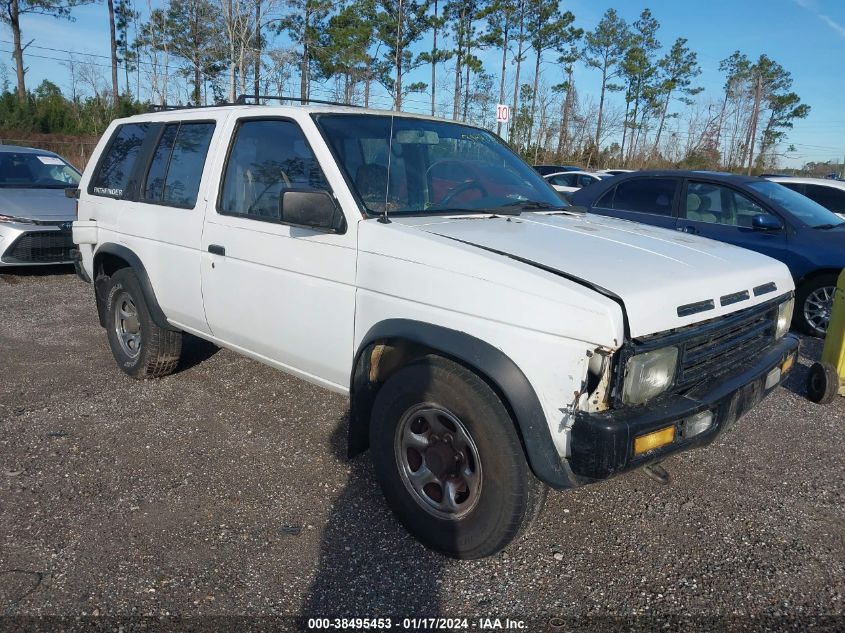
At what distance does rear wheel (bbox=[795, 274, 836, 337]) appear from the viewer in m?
6.73

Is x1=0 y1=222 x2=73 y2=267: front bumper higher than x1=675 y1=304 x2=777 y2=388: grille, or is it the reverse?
x1=675 y1=304 x2=777 y2=388: grille

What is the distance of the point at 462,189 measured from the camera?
3.70 metres

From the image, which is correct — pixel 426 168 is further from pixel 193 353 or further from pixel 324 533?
pixel 193 353

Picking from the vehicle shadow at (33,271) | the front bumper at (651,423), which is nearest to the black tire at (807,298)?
the front bumper at (651,423)

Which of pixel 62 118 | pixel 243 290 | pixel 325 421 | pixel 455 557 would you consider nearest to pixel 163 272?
pixel 243 290

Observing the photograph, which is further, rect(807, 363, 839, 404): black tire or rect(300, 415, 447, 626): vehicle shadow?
rect(807, 363, 839, 404): black tire

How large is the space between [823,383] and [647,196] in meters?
3.32

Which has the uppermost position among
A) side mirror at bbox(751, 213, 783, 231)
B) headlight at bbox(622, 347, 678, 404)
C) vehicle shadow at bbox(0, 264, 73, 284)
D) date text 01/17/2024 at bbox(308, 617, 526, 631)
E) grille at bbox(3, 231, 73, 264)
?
side mirror at bbox(751, 213, 783, 231)

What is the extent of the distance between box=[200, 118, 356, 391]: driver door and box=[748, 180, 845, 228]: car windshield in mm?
5601

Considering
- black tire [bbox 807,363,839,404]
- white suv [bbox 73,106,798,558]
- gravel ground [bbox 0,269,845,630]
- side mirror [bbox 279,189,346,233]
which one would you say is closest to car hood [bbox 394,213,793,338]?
white suv [bbox 73,106,798,558]

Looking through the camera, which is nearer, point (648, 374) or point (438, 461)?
point (648, 374)

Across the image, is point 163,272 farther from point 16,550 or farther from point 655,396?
point 655,396

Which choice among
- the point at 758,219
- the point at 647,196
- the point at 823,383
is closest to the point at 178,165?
the point at 823,383

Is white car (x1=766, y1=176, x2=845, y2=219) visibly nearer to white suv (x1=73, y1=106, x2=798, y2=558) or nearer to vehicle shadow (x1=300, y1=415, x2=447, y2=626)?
white suv (x1=73, y1=106, x2=798, y2=558)
